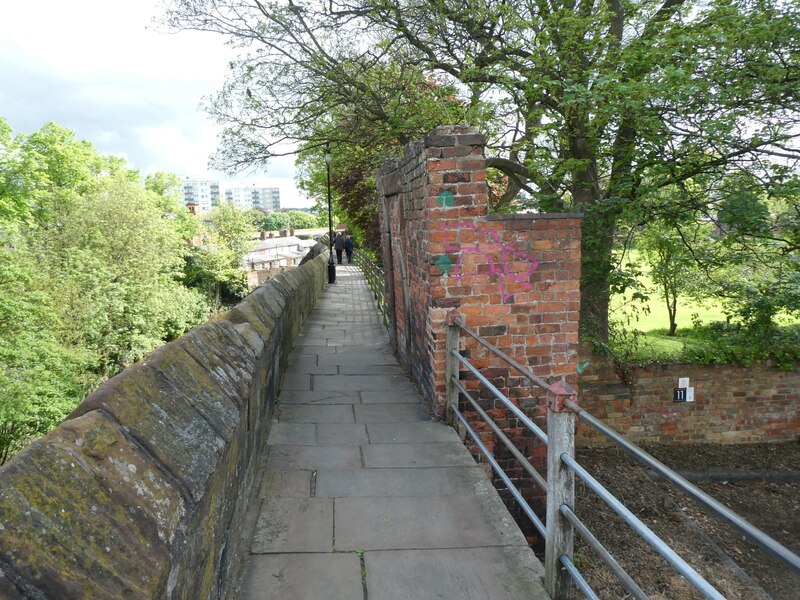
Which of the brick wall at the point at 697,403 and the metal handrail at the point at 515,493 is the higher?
the metal handrail at the point at 515,493

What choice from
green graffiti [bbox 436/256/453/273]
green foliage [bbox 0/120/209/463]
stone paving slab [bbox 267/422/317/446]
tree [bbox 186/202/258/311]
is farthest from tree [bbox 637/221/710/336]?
tree [bbox 186/202/258/311]

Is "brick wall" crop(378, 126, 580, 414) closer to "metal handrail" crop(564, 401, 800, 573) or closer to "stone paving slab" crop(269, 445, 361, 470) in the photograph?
"stone paving slab" crop(269, 445, 361, 470)

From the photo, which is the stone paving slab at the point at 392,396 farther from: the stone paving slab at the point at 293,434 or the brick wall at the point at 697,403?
the brick wall at the point at 697,403

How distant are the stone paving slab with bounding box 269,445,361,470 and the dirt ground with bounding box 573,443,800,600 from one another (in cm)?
203

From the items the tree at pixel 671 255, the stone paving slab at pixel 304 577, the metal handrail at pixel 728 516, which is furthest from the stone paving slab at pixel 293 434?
the tree at pixel 671 255

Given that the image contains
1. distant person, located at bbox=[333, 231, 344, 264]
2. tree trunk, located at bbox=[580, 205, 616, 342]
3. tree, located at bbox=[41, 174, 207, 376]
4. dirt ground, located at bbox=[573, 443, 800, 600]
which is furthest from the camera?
distant person, located at bbox=[333, 231, 344, 264]

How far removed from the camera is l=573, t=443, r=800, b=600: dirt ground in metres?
5.71

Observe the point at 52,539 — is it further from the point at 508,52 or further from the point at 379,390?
the point at 508,52

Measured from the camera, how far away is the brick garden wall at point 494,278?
4504 mm

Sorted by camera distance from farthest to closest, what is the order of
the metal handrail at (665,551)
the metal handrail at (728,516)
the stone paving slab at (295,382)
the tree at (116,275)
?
the tree at (116,275) → the stone paving slab at (295,382) → the metal handrail at (665,551) → the metal handrail at (728,516)

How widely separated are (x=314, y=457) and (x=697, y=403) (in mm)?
7974

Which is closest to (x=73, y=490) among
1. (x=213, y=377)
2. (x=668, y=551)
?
(x=213, y=377)

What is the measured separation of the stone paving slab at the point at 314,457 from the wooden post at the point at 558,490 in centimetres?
174

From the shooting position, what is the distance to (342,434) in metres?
4.61
